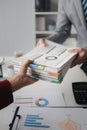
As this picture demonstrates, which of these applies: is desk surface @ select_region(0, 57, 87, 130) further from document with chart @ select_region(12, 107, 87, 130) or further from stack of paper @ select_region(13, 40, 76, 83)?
stack of paper @ select_region(13, 40, 76, 83)

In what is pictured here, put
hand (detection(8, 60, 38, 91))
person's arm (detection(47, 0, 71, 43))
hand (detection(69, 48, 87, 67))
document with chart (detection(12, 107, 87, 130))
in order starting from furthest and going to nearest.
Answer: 1. person's arm (detection(47, 0, 71, 43))
2. hand (detection(69, 48, 87, 67))
3. hand (detection(8, 60, 38, 91))
4. document with chart (detection(12, 107, 87, 130))

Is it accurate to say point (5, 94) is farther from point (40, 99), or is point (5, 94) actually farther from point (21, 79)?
point (40, 99)

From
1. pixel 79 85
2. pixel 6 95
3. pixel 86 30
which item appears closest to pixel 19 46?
pixel 86 30

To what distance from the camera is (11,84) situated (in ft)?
3.43

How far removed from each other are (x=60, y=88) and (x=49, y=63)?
374mm

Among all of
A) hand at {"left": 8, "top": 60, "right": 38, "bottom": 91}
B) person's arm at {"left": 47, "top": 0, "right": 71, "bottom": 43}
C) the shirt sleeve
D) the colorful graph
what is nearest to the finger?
hand at {"left": 8, "top": 60, "right": 38, "bottom": 91}

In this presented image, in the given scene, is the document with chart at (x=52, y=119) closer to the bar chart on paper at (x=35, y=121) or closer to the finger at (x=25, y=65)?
the bar chart on paper at (x=35, y=121)

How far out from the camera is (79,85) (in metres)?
1.29

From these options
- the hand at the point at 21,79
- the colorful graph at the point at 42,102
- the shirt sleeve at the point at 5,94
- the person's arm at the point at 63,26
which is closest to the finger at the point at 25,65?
the hand at the point at 21,79

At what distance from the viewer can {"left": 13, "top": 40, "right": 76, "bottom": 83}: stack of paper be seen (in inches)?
38.3

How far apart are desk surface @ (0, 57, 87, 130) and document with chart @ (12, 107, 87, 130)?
8 centimetres

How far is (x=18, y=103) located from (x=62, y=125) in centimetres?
29

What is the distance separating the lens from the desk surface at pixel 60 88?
1060mm

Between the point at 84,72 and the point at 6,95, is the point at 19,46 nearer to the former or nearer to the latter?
the point at 84,72
